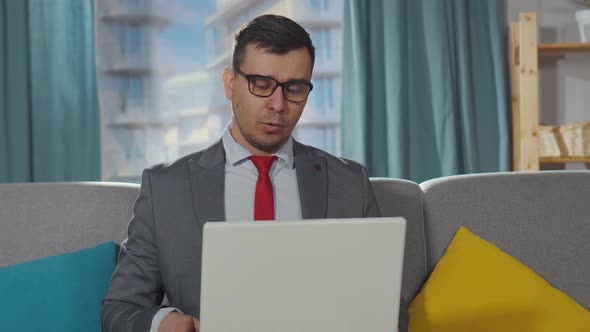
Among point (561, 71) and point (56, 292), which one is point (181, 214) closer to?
point (56, 292)

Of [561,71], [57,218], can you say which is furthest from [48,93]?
[561,71]

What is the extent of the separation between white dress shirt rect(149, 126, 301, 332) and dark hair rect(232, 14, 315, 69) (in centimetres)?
20

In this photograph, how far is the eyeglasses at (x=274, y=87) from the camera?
1471mm

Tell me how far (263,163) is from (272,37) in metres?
0.27

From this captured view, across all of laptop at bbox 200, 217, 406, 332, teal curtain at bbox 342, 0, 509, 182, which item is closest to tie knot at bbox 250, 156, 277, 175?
laptop at bbox 200, 217, 406, 332

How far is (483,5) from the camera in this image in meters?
3.21

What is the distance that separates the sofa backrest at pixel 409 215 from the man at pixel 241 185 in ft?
0.42

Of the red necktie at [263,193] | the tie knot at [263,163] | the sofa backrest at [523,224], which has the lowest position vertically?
the sofa backrest at [523,224]

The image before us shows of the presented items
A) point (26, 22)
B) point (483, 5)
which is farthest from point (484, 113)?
point (26, 22)

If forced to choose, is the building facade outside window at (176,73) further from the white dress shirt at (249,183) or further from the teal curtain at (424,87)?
the white dress shirt at (249,183)

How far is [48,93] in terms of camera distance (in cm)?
307

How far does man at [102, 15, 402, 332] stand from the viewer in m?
1.47

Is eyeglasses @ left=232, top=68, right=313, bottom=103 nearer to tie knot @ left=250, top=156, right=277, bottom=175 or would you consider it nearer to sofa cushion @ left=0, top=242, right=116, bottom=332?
tie knot @ left=250, top=156, right=277, bottom=175

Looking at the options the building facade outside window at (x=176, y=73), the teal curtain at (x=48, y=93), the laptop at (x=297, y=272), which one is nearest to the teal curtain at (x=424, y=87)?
the building facade outside window at (x=176, y=73)
